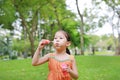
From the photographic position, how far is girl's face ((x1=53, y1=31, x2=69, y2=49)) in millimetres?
4114

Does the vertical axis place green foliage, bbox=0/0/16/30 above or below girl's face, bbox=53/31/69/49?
below

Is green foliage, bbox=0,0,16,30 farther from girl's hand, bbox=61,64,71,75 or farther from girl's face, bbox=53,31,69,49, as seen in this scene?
girl's hand, bbox=61,64,71,75

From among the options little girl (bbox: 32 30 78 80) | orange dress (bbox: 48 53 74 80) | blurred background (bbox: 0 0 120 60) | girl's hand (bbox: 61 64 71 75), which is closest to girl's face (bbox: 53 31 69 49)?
little girl (bbox: 32 30 78 80)

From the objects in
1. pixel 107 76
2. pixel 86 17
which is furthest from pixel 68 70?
pixel 86 17

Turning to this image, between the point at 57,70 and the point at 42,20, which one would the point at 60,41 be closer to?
the point at 57,70

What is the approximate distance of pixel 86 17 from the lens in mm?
48344

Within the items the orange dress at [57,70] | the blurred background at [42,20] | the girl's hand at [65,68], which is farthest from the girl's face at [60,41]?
the blurred background at [42,20]

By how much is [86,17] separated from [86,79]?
126 feet

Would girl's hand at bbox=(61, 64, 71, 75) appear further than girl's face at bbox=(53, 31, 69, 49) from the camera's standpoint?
No

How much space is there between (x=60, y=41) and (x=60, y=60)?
9.1 inches

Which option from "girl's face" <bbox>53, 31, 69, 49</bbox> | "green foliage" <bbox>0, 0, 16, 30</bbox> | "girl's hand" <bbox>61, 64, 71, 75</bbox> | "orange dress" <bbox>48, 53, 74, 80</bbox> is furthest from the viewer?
"green foliage" <bbox>0, 0, 16, 30</bbox>

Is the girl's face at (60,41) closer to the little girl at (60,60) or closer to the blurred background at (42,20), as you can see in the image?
the little girl at (60,60)

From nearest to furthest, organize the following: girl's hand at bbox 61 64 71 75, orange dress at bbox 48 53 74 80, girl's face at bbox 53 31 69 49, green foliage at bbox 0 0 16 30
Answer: girl's hand at bbox 61 64 71 75
orange dress at bbox 48 53 74 80
girl's face at bbox 53 31 69 49
green foliage at bbox 0 0 16 30

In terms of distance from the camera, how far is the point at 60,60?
4.13m
